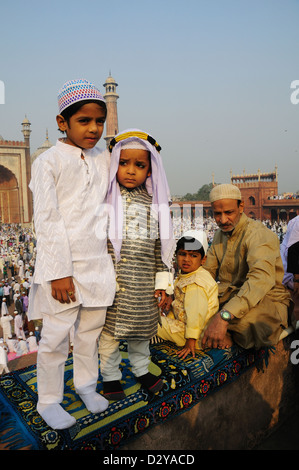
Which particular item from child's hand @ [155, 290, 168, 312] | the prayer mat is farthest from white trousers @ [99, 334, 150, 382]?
child's hand @ [155, 290, 168, 312]

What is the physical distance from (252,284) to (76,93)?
4.56ft

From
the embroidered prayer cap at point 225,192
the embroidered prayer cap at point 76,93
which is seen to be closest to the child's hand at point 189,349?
the embroidered prayer cap at point 225,192

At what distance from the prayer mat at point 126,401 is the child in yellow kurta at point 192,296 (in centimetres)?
11

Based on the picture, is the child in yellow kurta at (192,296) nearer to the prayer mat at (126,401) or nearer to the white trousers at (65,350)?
the prayer mat at (126,401)

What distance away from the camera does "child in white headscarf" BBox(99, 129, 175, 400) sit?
5.27 feet

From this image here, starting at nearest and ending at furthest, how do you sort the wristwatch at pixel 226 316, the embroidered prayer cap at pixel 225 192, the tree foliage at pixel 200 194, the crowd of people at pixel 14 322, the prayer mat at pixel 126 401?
the prayer mat at pixel 126 401
the wristwatch at pixel 226 316
the embroidered prayer cap at pixel 225 192
the crowd of people at pixel 14 322
the tree foliage at pixel 200 194

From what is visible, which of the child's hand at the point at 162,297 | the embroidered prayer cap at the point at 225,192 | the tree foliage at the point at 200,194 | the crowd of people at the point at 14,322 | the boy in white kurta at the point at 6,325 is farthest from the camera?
the tree foliage at the point at 200,194

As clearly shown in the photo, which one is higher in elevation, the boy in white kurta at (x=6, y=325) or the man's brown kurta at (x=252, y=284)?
the man's brown kurta at (x=252, y=284)

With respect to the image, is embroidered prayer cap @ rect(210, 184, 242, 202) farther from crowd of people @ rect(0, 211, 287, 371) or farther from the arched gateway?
the arched gateway

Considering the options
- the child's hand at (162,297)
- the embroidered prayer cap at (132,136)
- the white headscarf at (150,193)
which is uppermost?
the embroidered prayer cap at (132,136)

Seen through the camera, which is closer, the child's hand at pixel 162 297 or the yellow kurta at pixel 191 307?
the child's hand at pixel 162 297

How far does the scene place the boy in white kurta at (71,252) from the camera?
139 cm

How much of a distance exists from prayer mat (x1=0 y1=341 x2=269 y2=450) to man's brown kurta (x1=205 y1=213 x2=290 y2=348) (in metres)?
0.17
